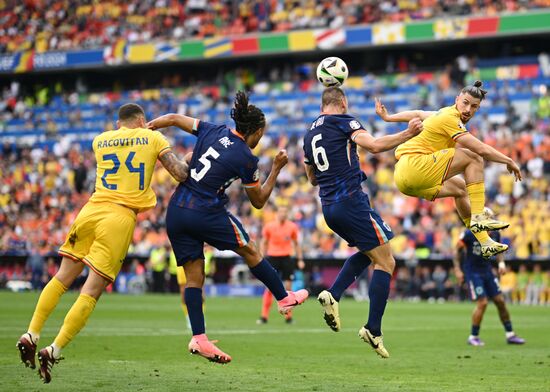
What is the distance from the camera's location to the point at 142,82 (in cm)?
5372

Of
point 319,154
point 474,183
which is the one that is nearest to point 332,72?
point 319,154

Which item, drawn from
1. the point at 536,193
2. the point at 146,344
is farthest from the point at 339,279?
the point at 536,193

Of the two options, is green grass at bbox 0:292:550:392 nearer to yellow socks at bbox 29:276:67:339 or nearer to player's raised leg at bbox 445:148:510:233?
yellow socks at bbox 29:276:67:339

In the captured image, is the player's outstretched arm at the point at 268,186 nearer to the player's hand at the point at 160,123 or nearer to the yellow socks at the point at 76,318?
the player's hand at the point at 160,123

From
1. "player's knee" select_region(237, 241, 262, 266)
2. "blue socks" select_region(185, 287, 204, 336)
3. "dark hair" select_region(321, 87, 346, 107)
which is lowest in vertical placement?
"blue socks" select_region(185, 287, 204, 336)

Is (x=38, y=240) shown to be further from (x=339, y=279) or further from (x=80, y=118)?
(x=339, y=279)

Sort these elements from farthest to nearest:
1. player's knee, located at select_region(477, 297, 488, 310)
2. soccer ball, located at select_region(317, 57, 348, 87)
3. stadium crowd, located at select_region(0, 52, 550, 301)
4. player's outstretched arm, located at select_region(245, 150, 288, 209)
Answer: stadium crowd, located at select_region(0, 52, 550, 301) → player's knee, located at select_region(477, 297, 488, 310) → soccer ball, located at select_region(317, 57, 348, 87) → player's outstretched arm, located at select_region(245, 150, 288, 209)

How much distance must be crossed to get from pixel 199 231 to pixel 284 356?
4444 millimetres

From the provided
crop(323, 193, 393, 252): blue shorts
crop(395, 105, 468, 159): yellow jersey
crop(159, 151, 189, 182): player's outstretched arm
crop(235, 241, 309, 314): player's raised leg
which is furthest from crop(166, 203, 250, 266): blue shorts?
crop(395, 105, 468, 159): yellow jersey

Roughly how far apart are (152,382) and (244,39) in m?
37.0

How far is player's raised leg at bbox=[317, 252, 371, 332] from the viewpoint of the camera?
11414 mm

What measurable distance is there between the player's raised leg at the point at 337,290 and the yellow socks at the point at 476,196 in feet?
4.64

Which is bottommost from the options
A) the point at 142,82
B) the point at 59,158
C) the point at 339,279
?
the point at 339,279

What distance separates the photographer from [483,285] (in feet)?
58.8
